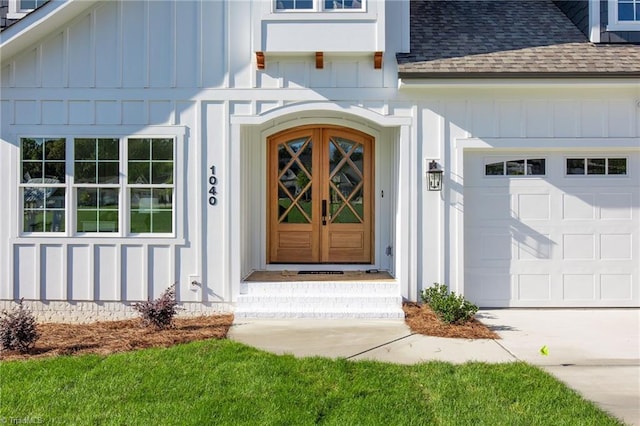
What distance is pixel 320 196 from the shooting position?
8.14m

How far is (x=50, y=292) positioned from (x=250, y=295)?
307 cm

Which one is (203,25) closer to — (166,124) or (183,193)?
(166,124)

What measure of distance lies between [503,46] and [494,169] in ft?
6.24

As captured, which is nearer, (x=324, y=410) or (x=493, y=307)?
(x=324, y=410)

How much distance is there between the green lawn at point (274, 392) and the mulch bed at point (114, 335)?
14.0 inches

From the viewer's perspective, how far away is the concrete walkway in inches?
172

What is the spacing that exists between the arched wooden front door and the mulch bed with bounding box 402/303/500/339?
176 centimetres

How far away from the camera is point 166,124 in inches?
276

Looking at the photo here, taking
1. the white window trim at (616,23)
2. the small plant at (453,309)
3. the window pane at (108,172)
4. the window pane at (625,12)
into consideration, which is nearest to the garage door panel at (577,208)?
the small plant at (453,309)

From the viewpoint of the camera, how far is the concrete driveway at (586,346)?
4.10m

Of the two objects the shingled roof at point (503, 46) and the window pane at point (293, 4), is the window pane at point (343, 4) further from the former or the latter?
the shingled roof at point (503, 46)

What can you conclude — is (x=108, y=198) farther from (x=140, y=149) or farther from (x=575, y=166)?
(x=575, y=166)

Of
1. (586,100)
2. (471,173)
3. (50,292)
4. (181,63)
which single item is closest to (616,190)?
(586,100)

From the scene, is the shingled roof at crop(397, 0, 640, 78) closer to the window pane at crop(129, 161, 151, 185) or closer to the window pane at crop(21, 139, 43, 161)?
the window pane at crop(129, 161, 151, 185)
